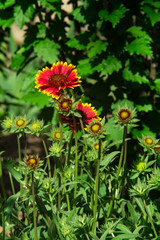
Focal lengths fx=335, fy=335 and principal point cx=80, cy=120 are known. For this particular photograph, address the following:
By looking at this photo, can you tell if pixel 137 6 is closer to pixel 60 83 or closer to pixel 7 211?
pixel 60 83

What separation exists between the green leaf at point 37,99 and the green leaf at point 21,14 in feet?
1.63

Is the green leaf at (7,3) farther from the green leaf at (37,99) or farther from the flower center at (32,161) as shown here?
the flower center at (32,161)

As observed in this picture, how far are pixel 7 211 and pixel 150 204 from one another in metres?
0.64


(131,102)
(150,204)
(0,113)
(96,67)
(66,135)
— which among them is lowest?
(150,204)

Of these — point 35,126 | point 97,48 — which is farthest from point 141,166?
point 97,48

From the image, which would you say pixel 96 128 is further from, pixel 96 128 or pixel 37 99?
pixel 37 99

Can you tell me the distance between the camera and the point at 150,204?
5.01 feet

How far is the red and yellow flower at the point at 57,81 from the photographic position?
117 centimetres

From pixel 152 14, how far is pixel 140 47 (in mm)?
231

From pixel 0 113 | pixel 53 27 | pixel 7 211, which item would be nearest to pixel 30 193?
pixel 7 211

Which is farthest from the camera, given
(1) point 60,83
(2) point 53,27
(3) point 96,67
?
(2) point 53,27

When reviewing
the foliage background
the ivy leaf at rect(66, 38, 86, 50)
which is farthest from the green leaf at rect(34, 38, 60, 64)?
the ivy leaf at rect(66, 38, 86, 50)

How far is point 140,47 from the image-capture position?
2023 millimetres

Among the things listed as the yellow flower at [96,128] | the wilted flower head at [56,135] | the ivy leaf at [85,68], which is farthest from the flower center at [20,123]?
the ivy leaf at [85,68]
